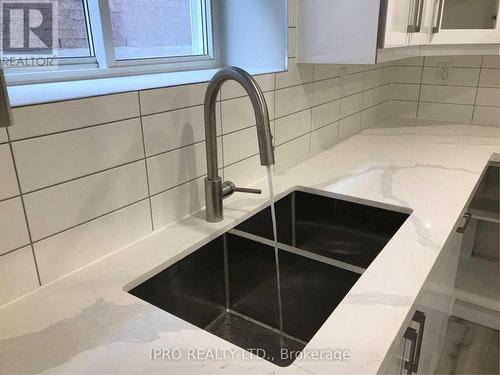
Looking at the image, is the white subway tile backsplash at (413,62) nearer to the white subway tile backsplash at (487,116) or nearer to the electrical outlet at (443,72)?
the electrical outlet at (443,72)

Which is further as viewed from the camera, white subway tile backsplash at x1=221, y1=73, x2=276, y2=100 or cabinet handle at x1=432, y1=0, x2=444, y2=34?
cabinet handle at x1=432, y1=0, x2=444, y2=34

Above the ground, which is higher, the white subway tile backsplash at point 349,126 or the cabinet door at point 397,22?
the cabinet door at point 397,22

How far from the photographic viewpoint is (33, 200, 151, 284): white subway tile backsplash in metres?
0.81

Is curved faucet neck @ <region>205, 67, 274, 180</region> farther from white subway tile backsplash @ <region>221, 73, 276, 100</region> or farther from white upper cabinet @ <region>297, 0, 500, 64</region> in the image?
white upper cabinet @ <region>297, 0, 500, 64</region>

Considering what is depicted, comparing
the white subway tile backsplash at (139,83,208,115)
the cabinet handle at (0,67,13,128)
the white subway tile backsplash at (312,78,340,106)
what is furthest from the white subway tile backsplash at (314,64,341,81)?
the cabinet handle at (0,67,13,128)

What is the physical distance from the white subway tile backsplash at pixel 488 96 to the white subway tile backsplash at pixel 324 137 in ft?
2.91

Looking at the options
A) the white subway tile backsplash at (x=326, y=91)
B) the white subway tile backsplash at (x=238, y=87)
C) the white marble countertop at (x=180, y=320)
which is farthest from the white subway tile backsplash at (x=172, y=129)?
the white subway tile backsplash at (x=326, y=91)

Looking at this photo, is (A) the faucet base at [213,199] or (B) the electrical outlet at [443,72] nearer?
(A) the faucet base at [213,199]

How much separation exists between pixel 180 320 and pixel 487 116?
2.07m

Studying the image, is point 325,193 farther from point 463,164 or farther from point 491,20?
point 491,20

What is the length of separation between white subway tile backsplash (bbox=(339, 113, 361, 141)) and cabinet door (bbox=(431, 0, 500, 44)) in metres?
0.47

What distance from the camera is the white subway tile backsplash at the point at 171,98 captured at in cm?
92

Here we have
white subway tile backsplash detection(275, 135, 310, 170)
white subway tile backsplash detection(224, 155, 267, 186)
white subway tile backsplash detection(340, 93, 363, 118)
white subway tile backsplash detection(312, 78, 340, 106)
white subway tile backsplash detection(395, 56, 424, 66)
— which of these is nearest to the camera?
white subway tile backsplash detection(224, 155, 267, 186)

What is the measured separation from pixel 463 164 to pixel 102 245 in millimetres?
1300
